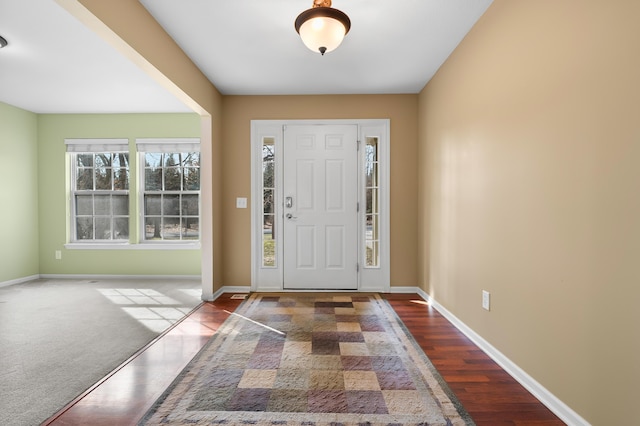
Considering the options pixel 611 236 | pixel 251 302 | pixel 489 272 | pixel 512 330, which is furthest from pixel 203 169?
pixel 611 236

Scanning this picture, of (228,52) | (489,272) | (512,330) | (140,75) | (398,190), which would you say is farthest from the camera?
(398,190)

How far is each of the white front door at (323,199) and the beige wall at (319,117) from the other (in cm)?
26

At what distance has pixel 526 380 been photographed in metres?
2.01

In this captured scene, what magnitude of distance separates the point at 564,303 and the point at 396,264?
2.59 m

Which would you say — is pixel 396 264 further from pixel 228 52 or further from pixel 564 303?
pixel 228 52

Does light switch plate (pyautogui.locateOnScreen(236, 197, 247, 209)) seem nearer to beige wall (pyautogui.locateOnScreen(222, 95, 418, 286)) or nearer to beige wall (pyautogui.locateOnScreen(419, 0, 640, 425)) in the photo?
beige wall (pyautogui.locateOnScreen(222, 95, 418, 286))

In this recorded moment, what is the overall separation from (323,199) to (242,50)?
196 cm

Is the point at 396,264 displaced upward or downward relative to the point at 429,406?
upward

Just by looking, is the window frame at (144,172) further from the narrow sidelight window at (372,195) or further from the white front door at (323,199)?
the narrow sidelight window at (372,195)

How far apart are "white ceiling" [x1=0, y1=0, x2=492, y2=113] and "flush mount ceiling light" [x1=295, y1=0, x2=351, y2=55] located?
326mm

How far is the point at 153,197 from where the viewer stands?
5215 millimetres

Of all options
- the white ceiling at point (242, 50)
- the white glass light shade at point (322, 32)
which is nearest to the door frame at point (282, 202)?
the white ceiling at point (242, 50)

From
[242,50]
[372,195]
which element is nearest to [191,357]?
[242,50]

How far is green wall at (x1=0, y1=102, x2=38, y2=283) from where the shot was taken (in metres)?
4.65
